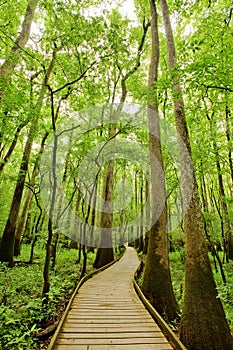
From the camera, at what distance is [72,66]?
6.92 m

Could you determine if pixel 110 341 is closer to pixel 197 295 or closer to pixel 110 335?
pixel 110 335

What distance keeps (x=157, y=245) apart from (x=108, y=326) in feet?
9.57

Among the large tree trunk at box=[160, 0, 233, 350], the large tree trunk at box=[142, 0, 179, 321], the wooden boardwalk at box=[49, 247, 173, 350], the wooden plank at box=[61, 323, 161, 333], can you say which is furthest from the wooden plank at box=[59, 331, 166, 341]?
the large tree trunk at box=[142, 0, 179, 321]

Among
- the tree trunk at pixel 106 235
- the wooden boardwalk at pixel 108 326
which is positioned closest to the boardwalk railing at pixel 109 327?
the wooden boardwalk at pixel 108 326

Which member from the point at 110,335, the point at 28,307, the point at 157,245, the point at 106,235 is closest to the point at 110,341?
→ the point at 110,335

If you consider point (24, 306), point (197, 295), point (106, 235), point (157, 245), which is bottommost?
point (24, 306)

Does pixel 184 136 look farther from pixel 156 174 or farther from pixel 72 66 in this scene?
pixel 72 66

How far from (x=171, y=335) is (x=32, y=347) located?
2495 mm

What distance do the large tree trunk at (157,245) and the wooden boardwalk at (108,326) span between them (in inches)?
23.2

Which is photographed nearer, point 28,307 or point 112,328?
point 112,328

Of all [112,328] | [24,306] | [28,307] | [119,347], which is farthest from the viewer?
[24,306]

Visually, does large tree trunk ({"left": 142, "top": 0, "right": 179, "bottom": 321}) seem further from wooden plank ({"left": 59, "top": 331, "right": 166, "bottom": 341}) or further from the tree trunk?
the tree trunk

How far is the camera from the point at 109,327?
162 inches

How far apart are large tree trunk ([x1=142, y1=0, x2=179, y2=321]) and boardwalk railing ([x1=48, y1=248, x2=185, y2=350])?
1.92ft
